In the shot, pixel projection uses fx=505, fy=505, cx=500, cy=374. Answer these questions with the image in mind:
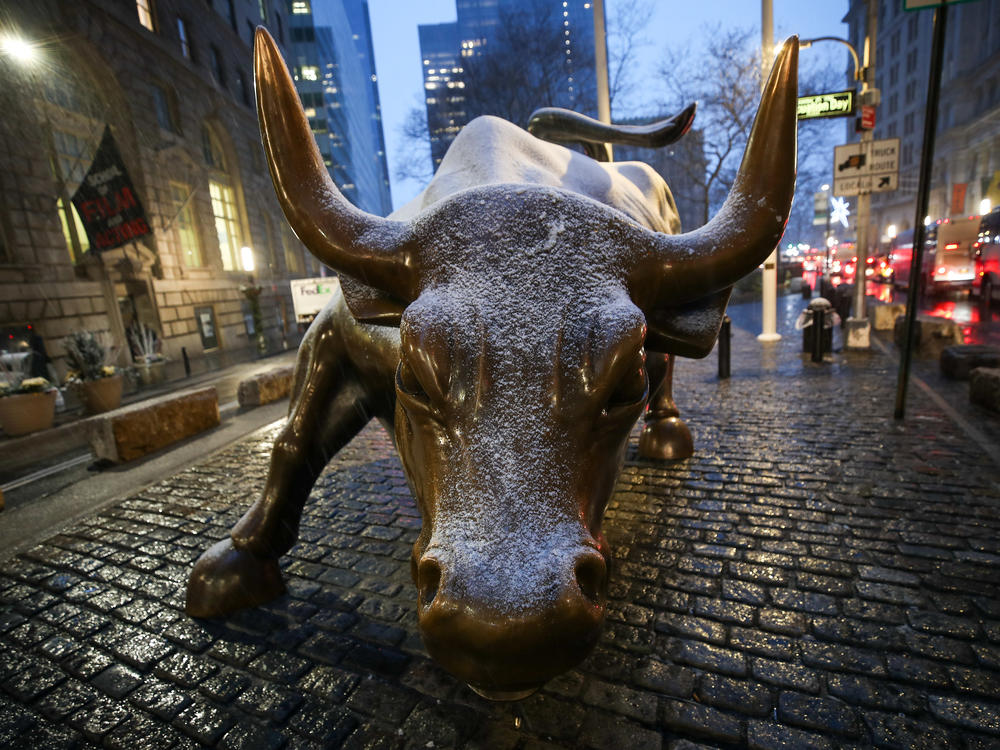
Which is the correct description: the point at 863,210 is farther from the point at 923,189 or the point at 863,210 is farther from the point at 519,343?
the point at 519,343

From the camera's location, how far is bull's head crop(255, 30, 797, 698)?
1.31m

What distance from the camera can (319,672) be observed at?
7.89 feet

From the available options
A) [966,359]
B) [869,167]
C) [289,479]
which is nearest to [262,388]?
[289,479]

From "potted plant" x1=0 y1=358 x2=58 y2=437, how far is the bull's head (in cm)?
822

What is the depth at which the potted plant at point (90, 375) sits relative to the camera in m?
9.16

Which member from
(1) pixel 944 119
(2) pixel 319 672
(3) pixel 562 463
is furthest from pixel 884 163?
(1) pixel 944 119

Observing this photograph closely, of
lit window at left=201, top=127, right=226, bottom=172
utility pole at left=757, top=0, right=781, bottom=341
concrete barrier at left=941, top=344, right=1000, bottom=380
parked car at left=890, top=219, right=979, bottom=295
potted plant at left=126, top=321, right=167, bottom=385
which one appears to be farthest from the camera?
lit window at left=201, top=127, right=226, bottom=172

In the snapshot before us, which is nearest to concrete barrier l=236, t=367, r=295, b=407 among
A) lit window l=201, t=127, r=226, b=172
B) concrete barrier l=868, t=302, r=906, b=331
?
concrete barrier l=868, t=302, r=906, b=331

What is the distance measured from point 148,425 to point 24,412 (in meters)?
2.92

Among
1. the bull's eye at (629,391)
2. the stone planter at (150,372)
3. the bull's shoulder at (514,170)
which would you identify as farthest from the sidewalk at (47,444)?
the bull's eye at (629,391)

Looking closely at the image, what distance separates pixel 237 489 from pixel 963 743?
17.3 ft

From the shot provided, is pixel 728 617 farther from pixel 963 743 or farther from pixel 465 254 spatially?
pixel 465 254

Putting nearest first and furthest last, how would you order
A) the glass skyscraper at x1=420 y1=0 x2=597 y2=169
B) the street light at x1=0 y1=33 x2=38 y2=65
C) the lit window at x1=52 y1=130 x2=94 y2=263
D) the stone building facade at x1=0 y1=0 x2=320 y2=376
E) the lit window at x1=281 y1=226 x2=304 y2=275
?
the street light at x1=0 y1=33 x2=38 y2=65 < the stone building facade at x1=0 y1=0 x2=320 y2=376 < the lit window at x1=52 y1=130 x2=94 y2=263 < the glass skyscraper at x1=420 y1=0 x2=597 y2=169 < the lit window at x1=281 y1=226 x2=304 y2=275

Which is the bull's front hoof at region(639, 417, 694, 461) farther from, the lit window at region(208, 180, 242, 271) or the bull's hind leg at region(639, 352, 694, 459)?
the lit window at region(208, 180, 242, 271)
